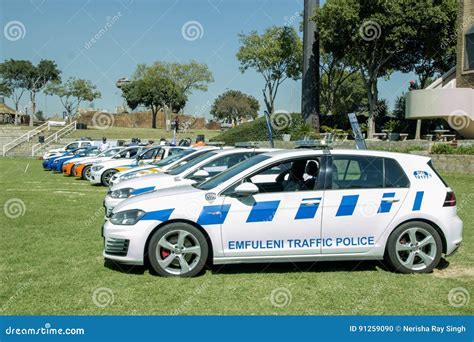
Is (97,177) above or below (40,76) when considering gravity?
below

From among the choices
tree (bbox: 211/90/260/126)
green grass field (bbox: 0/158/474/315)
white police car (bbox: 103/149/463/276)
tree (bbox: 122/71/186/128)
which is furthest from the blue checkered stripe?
tree (bbox: 211/90/260/126)

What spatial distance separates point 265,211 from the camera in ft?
21.8

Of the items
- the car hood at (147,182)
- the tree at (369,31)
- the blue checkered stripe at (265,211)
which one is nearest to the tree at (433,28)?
the tree at (369,31)

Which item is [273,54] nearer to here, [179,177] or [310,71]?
[310,71]

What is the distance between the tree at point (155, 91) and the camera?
65688 mm

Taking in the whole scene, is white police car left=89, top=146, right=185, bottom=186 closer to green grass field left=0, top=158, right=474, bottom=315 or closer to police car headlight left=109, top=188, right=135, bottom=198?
police car headlight left=109, top=188, right=135, bottom=198

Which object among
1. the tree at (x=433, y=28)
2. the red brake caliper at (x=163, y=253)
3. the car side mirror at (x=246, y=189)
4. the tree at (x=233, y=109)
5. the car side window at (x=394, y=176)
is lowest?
the red brake caliper at (x=163, y=253)

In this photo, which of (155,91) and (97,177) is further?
Answer: (155,91)

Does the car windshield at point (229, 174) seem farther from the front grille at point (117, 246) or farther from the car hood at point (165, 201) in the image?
the front grille at point (117, 246)

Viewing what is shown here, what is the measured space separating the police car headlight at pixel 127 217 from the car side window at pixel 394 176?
9.79 feet

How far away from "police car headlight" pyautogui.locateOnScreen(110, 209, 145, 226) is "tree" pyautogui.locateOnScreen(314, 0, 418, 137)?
25.4 meters

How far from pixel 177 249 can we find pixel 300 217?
146cm

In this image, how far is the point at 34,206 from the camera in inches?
516

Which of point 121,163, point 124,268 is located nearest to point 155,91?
point 121,163
